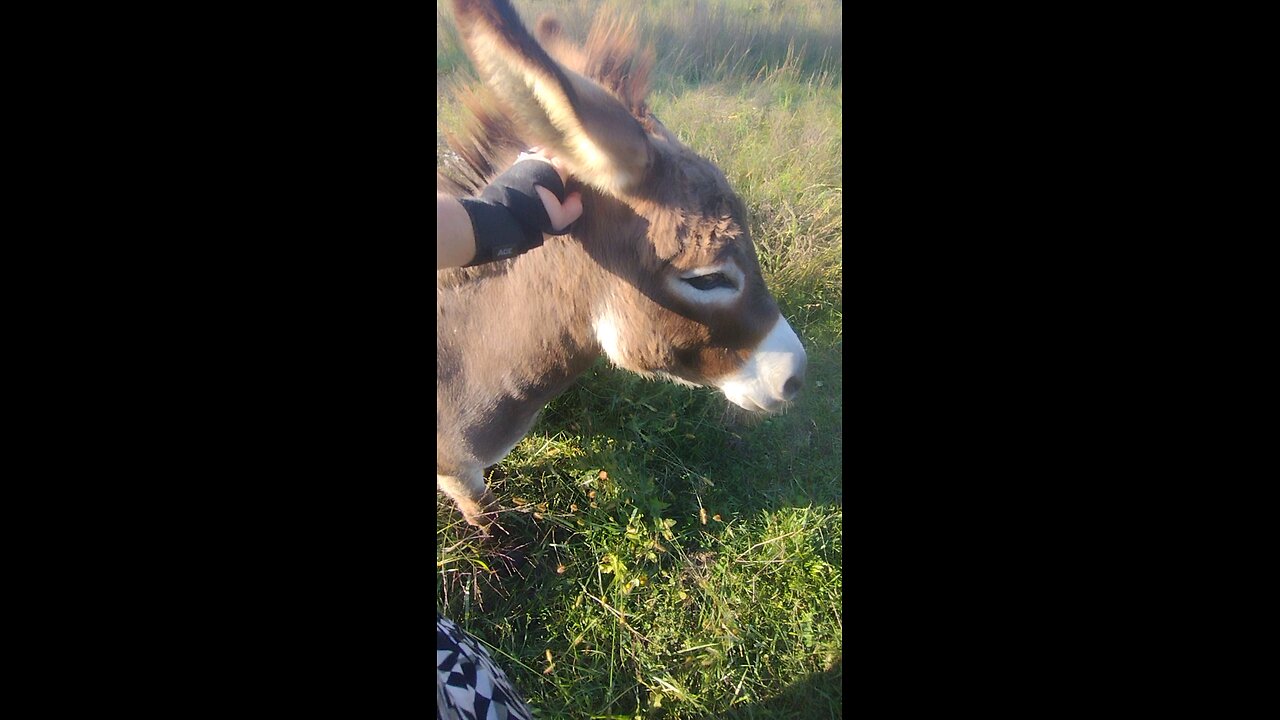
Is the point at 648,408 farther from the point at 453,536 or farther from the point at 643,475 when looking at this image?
the point at 453,536

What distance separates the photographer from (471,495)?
3.48 ft

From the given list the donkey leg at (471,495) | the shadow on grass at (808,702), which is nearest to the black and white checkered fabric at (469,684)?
the donkey leg at (471,495)

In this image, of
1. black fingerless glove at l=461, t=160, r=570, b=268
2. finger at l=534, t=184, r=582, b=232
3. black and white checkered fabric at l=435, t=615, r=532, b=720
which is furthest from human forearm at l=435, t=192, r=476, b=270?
black and white checkered fabric at l=435, t=615, r=532, b=720

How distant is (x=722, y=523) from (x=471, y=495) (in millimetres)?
458

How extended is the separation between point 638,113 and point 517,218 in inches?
11.1

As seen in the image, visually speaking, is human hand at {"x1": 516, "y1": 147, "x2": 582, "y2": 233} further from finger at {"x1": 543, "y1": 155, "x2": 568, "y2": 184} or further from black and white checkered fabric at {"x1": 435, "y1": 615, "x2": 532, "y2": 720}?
black and white checkered fabric at {"x1": 435, "y1": 615, "x2": 532, "y2": 720}

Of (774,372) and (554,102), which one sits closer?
(554,102)

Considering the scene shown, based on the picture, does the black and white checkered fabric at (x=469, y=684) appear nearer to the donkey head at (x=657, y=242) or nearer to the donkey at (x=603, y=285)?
the donkey at (x=603, y=285)

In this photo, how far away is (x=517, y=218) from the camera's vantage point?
0.85 metres

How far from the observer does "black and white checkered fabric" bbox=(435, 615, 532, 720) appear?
0.90 meters

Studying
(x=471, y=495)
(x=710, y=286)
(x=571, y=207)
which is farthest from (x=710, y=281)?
(x=471, y=495)

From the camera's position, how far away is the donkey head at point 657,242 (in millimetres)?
862

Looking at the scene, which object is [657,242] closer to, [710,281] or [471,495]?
[710,281]
